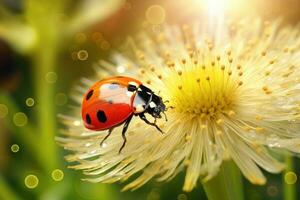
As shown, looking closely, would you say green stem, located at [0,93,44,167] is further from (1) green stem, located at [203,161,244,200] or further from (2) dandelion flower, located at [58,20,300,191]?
(1) green stem, located at [203,161,244,200]

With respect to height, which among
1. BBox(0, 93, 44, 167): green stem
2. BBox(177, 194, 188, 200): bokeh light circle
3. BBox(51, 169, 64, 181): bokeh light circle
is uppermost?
BBox(0, 93, 44, 167): green stem

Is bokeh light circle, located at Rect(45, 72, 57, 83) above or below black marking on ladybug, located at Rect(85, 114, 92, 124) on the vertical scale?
above

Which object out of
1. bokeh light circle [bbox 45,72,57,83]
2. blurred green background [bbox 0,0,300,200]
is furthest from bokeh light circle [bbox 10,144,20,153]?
bokeh light circle [bbox 45,72,57,83]

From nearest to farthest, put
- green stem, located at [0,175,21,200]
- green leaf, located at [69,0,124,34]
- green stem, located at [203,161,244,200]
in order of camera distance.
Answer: green stem, located at [203,161,244,200] → green stem, located at [0,175,21,200] → green leaf, located at [69,0,124,34]

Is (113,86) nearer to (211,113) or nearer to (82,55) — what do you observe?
(211,113)

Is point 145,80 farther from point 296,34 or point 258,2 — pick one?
point 258,2

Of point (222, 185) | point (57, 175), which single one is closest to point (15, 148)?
point (57, 175)
